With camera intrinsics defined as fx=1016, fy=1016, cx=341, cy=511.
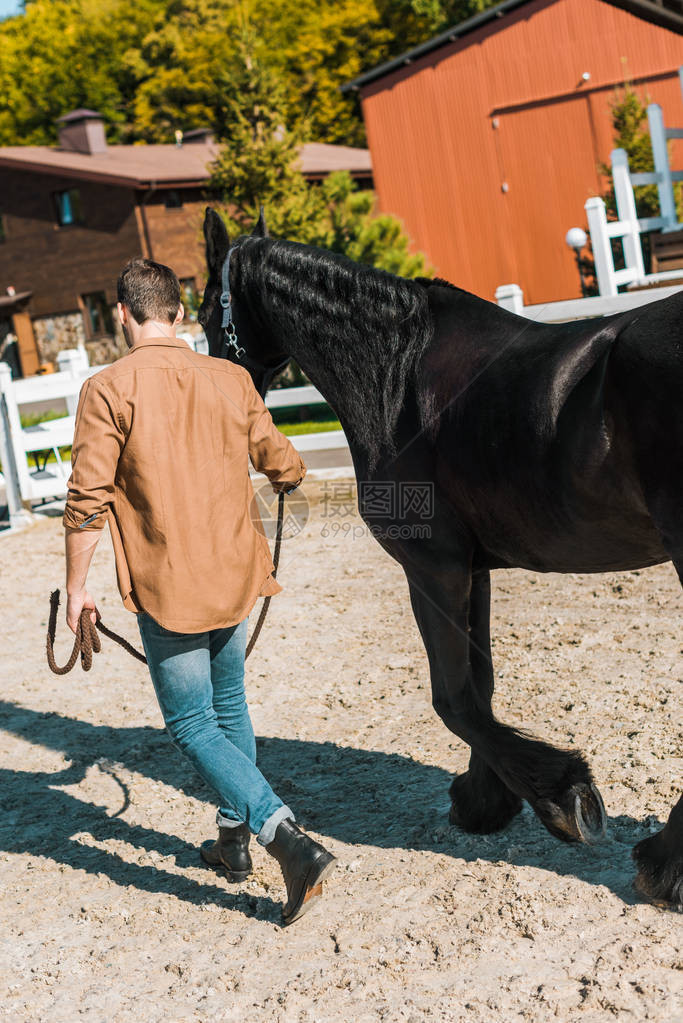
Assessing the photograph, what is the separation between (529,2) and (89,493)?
24.2 m

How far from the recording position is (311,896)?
9.57 feet

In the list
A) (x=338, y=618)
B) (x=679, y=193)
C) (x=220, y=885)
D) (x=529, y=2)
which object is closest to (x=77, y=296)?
(x=529, y=2)

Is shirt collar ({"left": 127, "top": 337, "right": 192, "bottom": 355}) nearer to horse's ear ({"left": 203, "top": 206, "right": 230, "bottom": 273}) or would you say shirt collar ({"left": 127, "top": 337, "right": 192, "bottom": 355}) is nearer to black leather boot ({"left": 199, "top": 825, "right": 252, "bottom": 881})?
horse's ear ({"left": 203, "top": 206, "right": 230, "bottom": 273})

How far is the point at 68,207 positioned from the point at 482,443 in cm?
3363

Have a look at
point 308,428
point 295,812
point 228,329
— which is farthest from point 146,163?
point 295,812

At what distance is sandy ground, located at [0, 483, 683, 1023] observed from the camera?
2.61m

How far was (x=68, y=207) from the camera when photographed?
33.7 metres

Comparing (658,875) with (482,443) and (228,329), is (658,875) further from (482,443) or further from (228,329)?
(228,329)

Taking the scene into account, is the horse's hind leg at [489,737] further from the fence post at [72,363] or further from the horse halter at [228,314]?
the fence post at [72,363]

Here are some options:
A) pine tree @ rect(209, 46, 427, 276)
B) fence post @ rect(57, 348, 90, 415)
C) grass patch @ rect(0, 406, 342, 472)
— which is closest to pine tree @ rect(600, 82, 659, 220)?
pine tree @ rect(209, 46, 427, 276)

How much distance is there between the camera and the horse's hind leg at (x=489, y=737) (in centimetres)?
305

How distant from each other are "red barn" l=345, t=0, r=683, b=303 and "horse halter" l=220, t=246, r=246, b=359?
71.8 feet

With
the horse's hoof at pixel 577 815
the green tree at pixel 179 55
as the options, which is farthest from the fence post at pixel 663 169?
the green tree at pixel 179 55

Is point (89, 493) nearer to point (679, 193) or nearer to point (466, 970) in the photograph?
point (466, 970)
